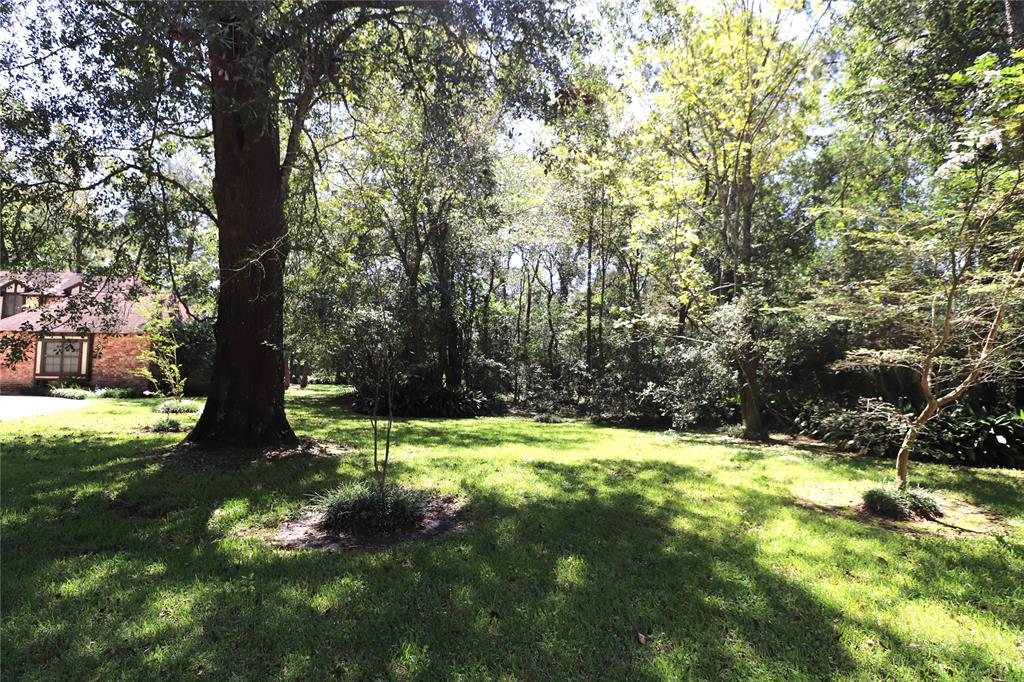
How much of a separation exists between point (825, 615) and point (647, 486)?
303 centimetres

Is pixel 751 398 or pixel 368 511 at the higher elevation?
pixel 751 398

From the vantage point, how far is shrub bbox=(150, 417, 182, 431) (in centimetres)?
915

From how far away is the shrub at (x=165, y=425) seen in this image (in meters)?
9.15

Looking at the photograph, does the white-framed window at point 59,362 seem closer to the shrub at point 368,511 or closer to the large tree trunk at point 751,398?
the shrub at point 368,511

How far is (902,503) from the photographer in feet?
16.6

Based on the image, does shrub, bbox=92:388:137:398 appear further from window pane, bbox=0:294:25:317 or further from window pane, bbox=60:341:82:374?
window pane, bbox=0:294:25:317

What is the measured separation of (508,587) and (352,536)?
1.69 metres

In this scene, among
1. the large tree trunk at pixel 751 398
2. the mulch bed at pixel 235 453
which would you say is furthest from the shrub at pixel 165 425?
the large tree trunk at pixel 751 398

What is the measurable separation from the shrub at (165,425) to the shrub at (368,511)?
6.35m

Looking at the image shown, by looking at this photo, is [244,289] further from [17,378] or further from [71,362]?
[17,378]

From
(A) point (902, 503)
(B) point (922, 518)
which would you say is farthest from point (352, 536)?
(B) point (922, 518)

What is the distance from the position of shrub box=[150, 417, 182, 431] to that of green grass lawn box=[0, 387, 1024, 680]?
301cm

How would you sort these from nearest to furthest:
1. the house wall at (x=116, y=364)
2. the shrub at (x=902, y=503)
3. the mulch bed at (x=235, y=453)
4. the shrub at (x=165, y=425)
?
the shrub at (x=902, y=503)
the mulch bed at (x=235, y=453)
the shrub at (x=165, y=425)
the house wall at (x=116, y=364)

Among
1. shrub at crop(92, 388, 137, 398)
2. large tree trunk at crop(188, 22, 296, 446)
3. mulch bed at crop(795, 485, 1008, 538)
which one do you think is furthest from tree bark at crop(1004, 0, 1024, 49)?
shrub at crop(92, 388, 137, 398)
